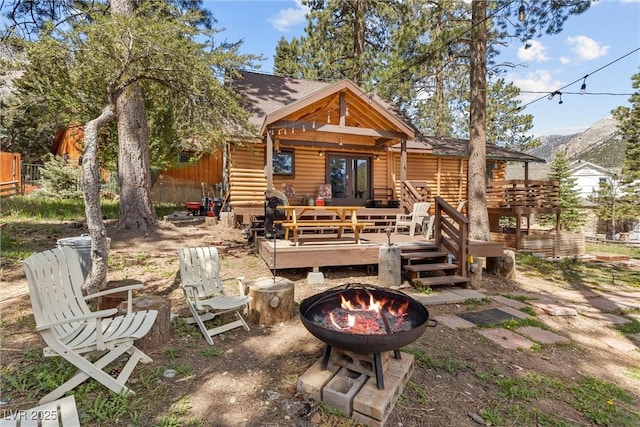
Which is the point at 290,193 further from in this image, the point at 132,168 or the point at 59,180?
the point at 59,180

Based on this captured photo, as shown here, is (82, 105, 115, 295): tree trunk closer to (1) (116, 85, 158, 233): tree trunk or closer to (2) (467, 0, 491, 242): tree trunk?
(1) (116, 85, 158, 233): tree trunk

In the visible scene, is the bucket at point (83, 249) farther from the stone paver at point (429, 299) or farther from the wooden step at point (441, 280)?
the wooden step at point (441, 280)

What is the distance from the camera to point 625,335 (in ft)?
14.1

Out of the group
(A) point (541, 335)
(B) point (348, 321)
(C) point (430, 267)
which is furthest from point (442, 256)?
(B) point (348, 321)

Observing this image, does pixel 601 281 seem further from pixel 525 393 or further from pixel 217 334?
pixel 217 334

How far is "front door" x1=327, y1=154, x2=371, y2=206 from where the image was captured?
12.0 m

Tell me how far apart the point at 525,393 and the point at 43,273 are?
404 cm

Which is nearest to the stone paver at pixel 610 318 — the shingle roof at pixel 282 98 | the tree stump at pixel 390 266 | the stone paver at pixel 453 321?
the stone paver at pixel 453 321

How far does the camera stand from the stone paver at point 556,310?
4.71m

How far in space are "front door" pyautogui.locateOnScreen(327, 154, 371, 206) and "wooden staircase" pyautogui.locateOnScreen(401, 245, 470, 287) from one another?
19.4 feet

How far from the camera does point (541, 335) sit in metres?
3.88

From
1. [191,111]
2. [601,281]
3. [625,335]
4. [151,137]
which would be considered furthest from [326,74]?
[625,335]

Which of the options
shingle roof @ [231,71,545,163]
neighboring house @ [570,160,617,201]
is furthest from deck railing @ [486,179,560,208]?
neighboring house @ [570,160,617,201]

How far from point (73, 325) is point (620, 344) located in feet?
20.1
